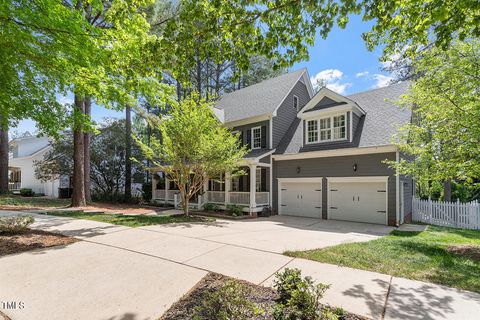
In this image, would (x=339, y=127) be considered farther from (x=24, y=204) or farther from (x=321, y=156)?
(x=24, y=204)

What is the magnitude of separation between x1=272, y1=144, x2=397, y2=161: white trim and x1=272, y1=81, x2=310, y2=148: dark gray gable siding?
4.44ft

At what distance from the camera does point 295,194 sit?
14367 mm

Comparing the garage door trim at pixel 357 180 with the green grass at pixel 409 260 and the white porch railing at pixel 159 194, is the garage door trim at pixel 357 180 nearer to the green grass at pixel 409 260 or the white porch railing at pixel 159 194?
the green grass at pixel 409 260

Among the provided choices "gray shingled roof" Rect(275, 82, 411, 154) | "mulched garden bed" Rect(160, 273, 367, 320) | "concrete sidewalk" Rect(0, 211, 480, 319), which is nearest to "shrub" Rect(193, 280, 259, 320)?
"mulched garden bed" Rect(160, 273, 367, 320)

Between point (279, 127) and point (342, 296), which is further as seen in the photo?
point (279, 127)

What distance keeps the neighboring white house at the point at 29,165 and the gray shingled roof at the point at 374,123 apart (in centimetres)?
2214

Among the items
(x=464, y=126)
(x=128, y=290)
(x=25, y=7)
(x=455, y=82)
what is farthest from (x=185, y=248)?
(x=455, y=82)

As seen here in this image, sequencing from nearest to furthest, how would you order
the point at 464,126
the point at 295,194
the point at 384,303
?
the point at 384,303 < the point at 464,126 < the point at 295,194

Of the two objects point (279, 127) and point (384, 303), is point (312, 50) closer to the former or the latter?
point (384, 303)

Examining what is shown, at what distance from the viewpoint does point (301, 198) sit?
1411 cm

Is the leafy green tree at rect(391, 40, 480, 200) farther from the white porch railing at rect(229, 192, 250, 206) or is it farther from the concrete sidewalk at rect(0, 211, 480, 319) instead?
the white porch railing at rect(229, 192, 250, 206)

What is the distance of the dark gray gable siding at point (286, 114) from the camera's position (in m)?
15.7

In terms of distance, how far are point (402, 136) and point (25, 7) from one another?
11.7 meters

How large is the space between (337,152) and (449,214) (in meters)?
5.83
